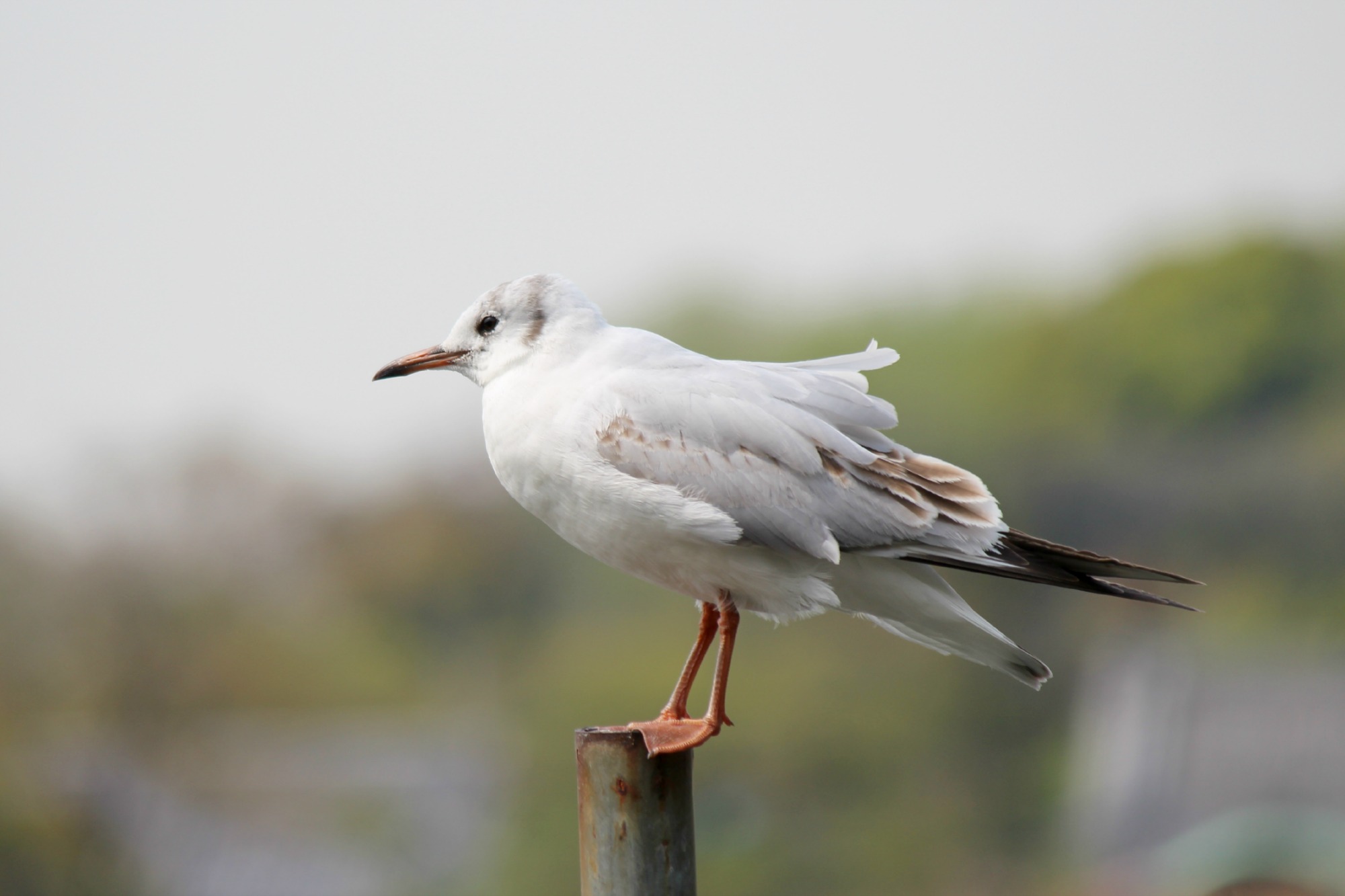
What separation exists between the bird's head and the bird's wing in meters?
0.30

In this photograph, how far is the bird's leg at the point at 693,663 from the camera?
3648mm

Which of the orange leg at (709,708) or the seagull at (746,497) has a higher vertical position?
the seagull at (746,497)

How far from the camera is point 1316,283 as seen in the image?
45.6 meters

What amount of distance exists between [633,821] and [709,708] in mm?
396

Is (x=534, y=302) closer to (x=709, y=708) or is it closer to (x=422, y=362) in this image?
(x=422, y=362)

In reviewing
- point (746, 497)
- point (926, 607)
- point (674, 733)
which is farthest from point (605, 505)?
point (926, 607)

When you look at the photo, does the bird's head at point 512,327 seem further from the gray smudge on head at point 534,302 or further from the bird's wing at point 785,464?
the bird's wing at point 785,464

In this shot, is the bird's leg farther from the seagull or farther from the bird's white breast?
the bird's white breast

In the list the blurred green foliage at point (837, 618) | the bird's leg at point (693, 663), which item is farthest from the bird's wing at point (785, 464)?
the blurred green foliage at point (837, 618)

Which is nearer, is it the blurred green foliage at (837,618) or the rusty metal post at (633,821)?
the rusty metal post at (633,821)

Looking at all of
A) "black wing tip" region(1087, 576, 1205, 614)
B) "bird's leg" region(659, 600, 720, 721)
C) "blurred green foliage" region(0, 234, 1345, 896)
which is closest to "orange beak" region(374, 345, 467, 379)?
"bird's leg" region(659, 600, 720, 721)

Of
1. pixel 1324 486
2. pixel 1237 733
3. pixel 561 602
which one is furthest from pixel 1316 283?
pixel 561 602

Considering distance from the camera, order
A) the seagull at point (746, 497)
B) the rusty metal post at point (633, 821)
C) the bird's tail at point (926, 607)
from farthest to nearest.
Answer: the bird's tail at point (926, 607) < the seagull at point (746, 497) < the rusty metal post at point (633, 821)

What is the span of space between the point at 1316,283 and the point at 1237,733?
23294 millimetres
